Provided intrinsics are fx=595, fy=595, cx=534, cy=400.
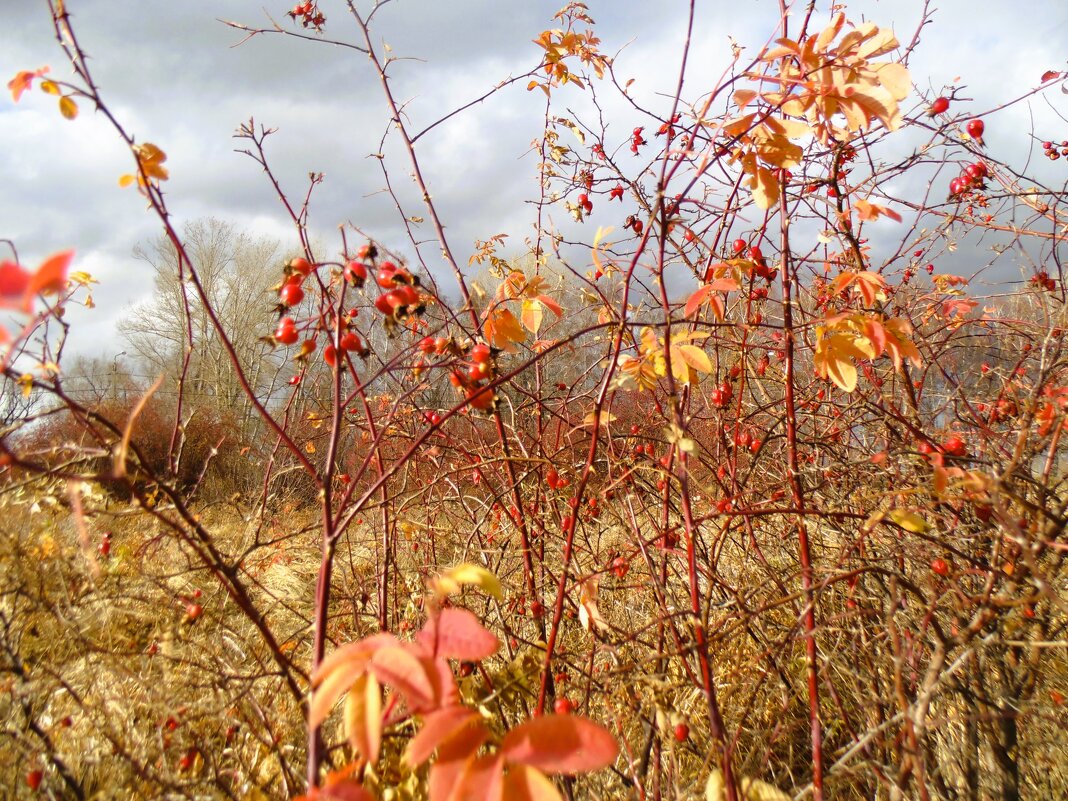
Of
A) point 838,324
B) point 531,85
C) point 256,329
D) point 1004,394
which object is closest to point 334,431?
point 838,324

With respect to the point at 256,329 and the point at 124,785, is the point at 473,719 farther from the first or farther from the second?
the point at 256,329

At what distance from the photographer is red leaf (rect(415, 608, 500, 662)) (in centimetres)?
57

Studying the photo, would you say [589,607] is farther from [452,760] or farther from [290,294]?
[290,294]

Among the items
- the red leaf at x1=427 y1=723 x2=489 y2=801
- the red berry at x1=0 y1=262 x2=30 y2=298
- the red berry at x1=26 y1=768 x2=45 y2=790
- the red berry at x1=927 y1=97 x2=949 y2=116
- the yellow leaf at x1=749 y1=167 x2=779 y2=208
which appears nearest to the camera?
the red berry at x1=0 y1=262 x2=30 y2=298

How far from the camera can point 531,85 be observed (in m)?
2.23

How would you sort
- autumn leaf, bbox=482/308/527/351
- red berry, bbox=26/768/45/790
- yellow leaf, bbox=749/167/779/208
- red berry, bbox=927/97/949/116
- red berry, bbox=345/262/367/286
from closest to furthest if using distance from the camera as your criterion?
red berry, bbox=345/262/367/286
yellow leaf, bbox=749/167/779/208
red berry, bbox=26/768/45/790
autumn leaf, bbox=482/308/527/351
red berry, bbox=927/97/949/116

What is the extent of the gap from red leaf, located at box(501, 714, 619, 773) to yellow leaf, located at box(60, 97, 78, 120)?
3.73 ft

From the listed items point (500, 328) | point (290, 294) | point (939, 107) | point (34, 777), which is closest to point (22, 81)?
point (290, 294)

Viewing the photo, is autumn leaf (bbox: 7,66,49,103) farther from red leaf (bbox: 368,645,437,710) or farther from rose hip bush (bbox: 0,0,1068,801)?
red leaf (bbox: 368,645,437,710)

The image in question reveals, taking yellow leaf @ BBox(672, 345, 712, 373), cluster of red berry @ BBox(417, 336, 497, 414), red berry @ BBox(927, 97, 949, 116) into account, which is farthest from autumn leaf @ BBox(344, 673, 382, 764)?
red berry @ BBox(927, 97, 949, 116)

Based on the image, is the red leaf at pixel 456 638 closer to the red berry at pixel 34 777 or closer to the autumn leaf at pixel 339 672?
the autumn leaf at pixel 339 672

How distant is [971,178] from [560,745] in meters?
2.52

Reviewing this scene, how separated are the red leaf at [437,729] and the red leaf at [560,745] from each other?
47mm

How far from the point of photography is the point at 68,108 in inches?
37.7
